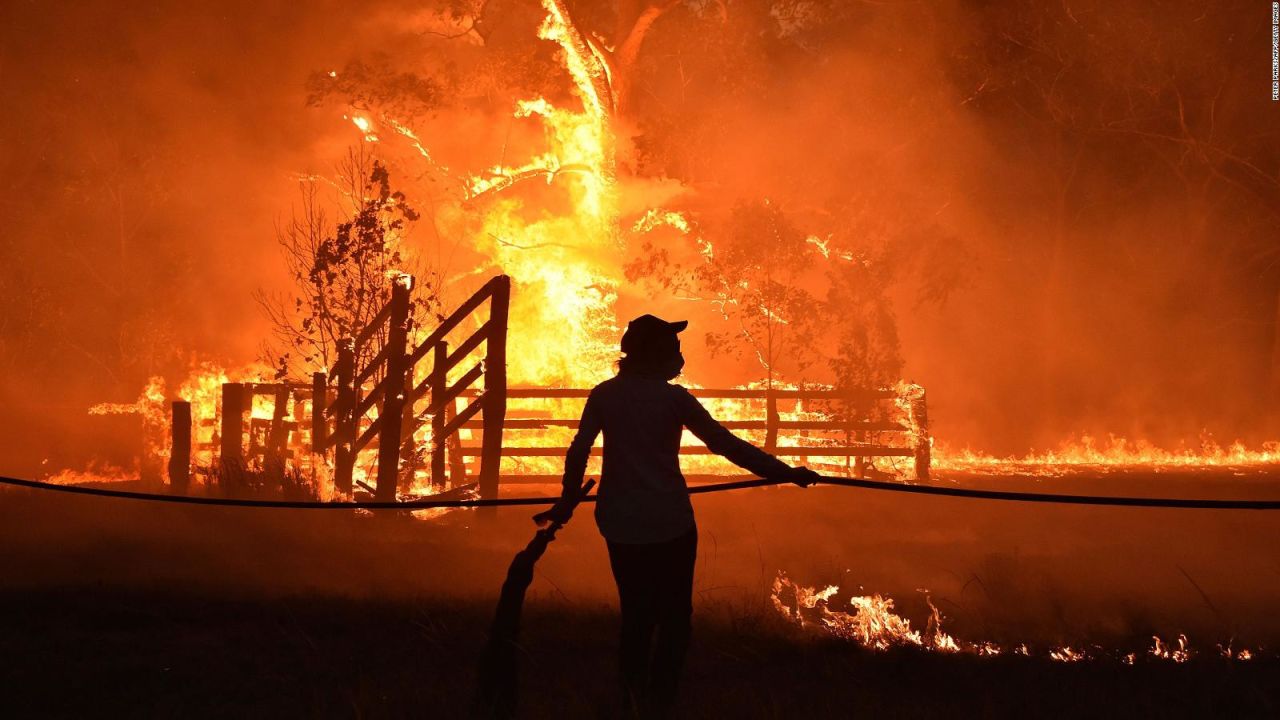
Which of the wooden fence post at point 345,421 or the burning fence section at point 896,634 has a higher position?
the wooden fence post at point 345,421

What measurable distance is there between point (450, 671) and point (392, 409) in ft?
22.7

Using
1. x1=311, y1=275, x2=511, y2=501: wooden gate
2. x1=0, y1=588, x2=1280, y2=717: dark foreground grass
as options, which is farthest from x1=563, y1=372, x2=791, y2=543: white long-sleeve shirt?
x1=311, y1=275, x2=511, y2=501: wooden gate

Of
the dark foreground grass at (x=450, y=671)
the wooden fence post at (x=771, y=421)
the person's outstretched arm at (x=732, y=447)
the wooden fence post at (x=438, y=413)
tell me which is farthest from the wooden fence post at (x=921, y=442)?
the person's outstretched arm at (x=732, y=447)

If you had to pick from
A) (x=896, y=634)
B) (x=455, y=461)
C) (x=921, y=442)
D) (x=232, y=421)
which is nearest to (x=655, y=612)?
(x=896, y=634)

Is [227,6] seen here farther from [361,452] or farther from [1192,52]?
[1192,52]

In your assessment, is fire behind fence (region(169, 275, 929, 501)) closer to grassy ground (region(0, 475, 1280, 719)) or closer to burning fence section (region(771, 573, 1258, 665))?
grassy ground (region(0, 475, 1280, 719))

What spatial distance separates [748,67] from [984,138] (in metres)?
9.21

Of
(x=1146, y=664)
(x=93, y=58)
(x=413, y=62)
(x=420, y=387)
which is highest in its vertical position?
(x=93, y=58)

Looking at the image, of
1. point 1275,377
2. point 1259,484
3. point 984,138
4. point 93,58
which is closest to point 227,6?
point 93,58

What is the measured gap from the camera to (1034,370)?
35.3 meters

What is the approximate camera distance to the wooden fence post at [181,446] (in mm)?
15492

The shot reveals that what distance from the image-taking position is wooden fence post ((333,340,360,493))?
1415cm

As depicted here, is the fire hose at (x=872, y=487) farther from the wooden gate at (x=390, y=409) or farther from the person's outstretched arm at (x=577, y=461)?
the wooden gate at (x=390, y=409)

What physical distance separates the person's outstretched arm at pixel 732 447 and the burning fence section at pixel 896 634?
99.2 inches
